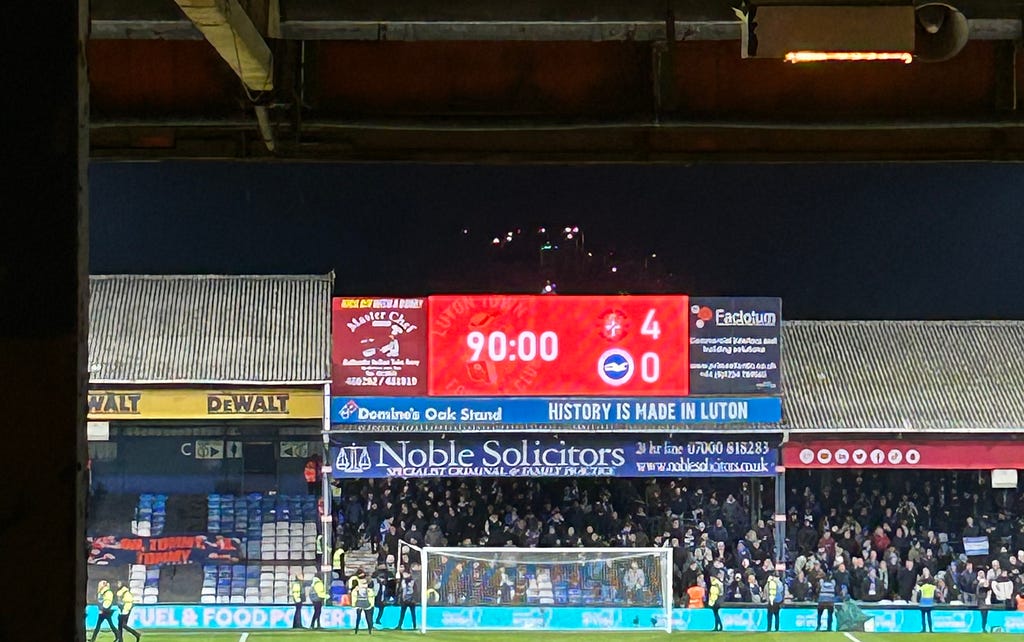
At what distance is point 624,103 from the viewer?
29.5 ft

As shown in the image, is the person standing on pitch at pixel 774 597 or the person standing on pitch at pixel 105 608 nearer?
the person standing on pitch at pixel 105 608

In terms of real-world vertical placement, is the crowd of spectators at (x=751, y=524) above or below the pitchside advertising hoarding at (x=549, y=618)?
above

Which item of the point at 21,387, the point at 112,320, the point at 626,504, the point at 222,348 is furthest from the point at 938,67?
the point at 112,320

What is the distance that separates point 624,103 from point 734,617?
634 inches

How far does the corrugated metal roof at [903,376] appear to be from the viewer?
25938mm

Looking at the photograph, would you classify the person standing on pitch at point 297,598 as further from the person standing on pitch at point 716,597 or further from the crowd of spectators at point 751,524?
the person standing on pitch at point 716,597

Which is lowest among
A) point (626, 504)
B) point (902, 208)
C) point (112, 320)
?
point (626, 504)

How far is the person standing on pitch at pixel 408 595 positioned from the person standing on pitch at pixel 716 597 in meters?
4.87

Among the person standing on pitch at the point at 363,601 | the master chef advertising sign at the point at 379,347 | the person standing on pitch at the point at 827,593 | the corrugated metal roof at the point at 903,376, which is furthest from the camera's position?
the corrugated metal roof at the point at 903,376

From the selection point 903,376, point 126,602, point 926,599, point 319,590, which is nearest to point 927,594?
point 926,599

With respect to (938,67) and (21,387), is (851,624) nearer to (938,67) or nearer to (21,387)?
(938,67)

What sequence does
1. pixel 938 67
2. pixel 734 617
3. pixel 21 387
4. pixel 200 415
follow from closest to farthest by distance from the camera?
pixel 21 387, pixel 938 67, pixel 734 617, pixel 200 415

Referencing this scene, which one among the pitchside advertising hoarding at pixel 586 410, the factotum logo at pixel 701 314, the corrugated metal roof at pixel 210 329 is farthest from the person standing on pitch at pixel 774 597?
the corrugated metal roof at pixel 210 329

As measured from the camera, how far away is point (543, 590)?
23.0 metres
